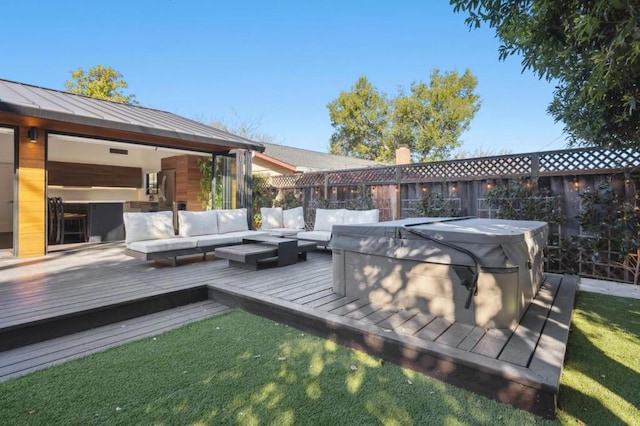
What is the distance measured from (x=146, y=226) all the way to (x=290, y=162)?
349 inches

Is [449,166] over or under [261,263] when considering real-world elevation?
over

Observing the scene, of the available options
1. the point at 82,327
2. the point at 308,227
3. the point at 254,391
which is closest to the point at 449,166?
the point at 308,227

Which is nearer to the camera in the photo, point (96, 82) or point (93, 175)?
point (93, 175)

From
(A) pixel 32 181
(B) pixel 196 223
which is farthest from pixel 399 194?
(A) pixel 32 181

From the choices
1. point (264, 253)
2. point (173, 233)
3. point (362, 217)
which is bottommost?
point (264, 253)

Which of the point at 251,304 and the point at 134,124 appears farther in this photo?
the point at 134,124

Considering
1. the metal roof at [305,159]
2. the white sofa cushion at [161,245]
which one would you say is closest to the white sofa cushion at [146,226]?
the white sofa cushion at [161,245]

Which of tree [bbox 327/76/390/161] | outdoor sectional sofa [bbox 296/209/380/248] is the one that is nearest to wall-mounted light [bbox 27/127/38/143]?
outdoor sectional sofa [bbox 296/209/380/248]

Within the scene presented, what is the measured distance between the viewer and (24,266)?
16.3ft

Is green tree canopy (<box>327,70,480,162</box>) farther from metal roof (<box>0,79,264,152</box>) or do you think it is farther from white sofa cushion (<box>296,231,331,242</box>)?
white sofa cushion (<box>296,231,331,242</box>)

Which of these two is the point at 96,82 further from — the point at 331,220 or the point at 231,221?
the point at 331,220

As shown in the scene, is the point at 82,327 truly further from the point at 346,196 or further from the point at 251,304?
the point at 346,196

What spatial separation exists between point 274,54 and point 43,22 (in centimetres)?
811

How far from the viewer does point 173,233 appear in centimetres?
562
